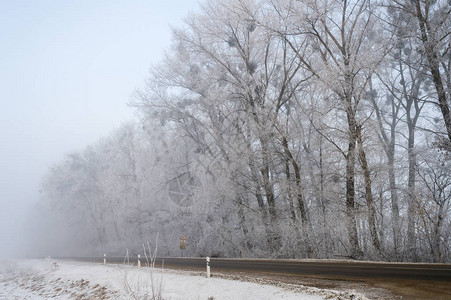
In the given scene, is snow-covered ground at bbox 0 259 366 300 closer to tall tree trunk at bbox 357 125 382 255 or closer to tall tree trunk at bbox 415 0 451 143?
tall tree trunk at bbox 357 125 382 255

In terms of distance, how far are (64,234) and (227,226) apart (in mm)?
49183

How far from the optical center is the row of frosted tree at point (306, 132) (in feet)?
60.2

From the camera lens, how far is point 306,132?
81.3 ft

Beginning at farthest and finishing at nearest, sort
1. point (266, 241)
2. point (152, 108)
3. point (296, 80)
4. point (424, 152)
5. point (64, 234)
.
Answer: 1. point (64, 234)
2. point (152, 108)
3. point (296, 80)
4. point (266, 241)
5. point (424, 152)

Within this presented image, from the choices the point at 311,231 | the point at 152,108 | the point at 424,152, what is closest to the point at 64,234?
the point at 152,108

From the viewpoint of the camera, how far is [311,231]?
21172mm

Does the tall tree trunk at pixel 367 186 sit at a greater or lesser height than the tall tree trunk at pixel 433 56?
lesser

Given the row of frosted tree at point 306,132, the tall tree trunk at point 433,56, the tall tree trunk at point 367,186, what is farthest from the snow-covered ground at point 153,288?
the tall tree trunk at point 433,56

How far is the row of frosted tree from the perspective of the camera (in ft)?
60.2

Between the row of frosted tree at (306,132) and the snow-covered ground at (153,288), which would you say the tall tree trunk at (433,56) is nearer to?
the row of frosted tree at (306,132)

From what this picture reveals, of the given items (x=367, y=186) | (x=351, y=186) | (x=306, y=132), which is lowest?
(x=367, y=186)

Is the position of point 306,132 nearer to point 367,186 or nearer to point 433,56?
point 367,186

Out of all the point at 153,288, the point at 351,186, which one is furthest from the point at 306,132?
the point at 153,288

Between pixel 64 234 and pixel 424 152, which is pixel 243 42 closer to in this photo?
pixel 424 152
